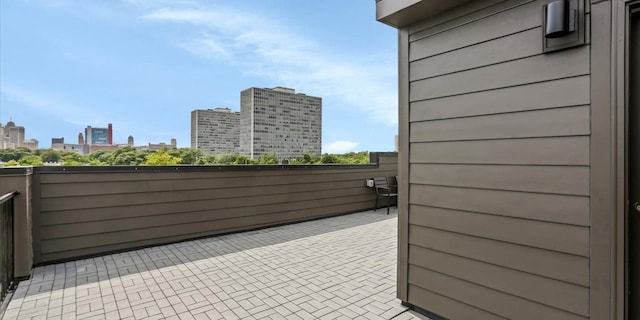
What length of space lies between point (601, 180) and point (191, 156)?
5.84 meters

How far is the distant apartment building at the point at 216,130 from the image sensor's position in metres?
11.3

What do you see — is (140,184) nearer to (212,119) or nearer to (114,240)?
(114,240)

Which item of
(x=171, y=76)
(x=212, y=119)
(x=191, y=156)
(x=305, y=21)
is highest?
(x=305, y=21)

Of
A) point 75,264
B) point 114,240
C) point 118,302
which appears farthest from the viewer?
point 114,240

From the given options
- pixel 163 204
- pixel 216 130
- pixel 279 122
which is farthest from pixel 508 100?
pixel 279 122

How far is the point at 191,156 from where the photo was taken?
19.1 ft

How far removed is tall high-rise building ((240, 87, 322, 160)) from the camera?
43.9ft

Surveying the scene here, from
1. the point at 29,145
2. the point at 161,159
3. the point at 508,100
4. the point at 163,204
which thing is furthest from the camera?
the point at 29,145

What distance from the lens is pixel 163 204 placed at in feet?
12.9

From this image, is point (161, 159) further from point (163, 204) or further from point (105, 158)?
point (163, 204)

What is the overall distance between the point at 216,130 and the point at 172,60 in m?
3.04

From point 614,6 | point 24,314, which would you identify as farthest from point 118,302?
point 614,6

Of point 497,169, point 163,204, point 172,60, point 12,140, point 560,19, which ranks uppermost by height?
point 172,60

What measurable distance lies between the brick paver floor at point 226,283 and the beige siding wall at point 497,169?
1.88 ft
